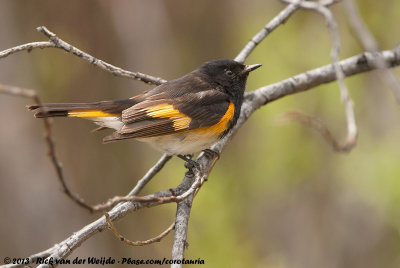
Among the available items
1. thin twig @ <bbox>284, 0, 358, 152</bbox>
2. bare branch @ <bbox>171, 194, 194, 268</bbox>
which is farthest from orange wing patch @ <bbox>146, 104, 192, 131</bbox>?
thin twig @ <bbox>284, 0, 358, 152</bbox>

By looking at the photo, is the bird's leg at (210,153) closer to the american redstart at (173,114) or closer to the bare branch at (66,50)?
the american redstart at (173,114)

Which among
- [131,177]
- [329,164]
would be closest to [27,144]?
[131,177]

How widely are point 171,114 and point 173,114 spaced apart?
0.07ft

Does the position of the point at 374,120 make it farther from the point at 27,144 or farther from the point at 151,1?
the point at 27,144

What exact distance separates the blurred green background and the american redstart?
87 centimetres

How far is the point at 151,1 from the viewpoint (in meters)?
6.70

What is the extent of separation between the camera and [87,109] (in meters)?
3.19

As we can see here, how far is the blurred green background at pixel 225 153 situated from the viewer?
4.94 m

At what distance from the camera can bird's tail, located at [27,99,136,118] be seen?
297cm

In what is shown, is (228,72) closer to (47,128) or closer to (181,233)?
(181,233)

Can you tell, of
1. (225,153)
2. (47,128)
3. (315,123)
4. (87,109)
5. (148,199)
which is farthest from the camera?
(225,153)

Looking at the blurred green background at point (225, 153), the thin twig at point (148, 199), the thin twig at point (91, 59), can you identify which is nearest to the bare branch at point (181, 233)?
the thin twig at point (148, 199)

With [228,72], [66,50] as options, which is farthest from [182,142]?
[66,50]

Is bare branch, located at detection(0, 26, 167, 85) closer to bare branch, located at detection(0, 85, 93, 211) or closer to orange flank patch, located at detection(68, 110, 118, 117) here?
orange flank patch, located at detection(68, 110, 118, 117)
